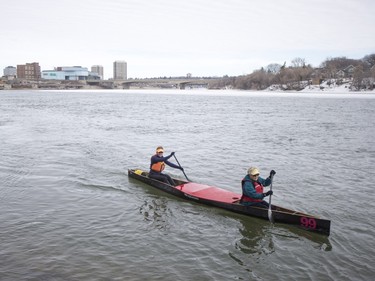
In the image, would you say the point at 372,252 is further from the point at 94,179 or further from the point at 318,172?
the point at 94,179

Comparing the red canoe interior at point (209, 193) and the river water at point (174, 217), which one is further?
the red canoe interior at point (209, 193)

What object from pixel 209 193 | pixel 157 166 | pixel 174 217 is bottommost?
pixel 174 217

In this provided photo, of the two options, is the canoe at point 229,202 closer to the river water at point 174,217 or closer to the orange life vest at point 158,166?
the river water at point 174,217

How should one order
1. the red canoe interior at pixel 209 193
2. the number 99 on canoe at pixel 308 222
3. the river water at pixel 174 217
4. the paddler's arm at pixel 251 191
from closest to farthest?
the river water at pixel 174 217 → the number 99 on canoe at pixel 308 222 → the paddler's arm at pixel 251 191 → the red canoe interior at pixel 209 193

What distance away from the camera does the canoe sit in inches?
406

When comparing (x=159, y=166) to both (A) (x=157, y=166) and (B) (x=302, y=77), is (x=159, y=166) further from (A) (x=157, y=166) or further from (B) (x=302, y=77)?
(B) (x=302, y=77)

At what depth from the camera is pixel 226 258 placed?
9.11m

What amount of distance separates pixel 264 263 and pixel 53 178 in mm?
9969

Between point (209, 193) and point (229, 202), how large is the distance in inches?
42.4

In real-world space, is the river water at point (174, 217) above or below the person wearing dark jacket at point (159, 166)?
below

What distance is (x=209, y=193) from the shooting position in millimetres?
12875

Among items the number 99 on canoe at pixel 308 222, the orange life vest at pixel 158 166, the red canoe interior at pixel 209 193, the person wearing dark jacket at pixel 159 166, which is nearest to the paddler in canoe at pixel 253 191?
the red canoe interior at pixel 209 193

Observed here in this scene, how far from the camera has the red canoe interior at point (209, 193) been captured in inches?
485

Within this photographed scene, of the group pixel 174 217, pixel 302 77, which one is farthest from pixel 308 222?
pixel 302 77
